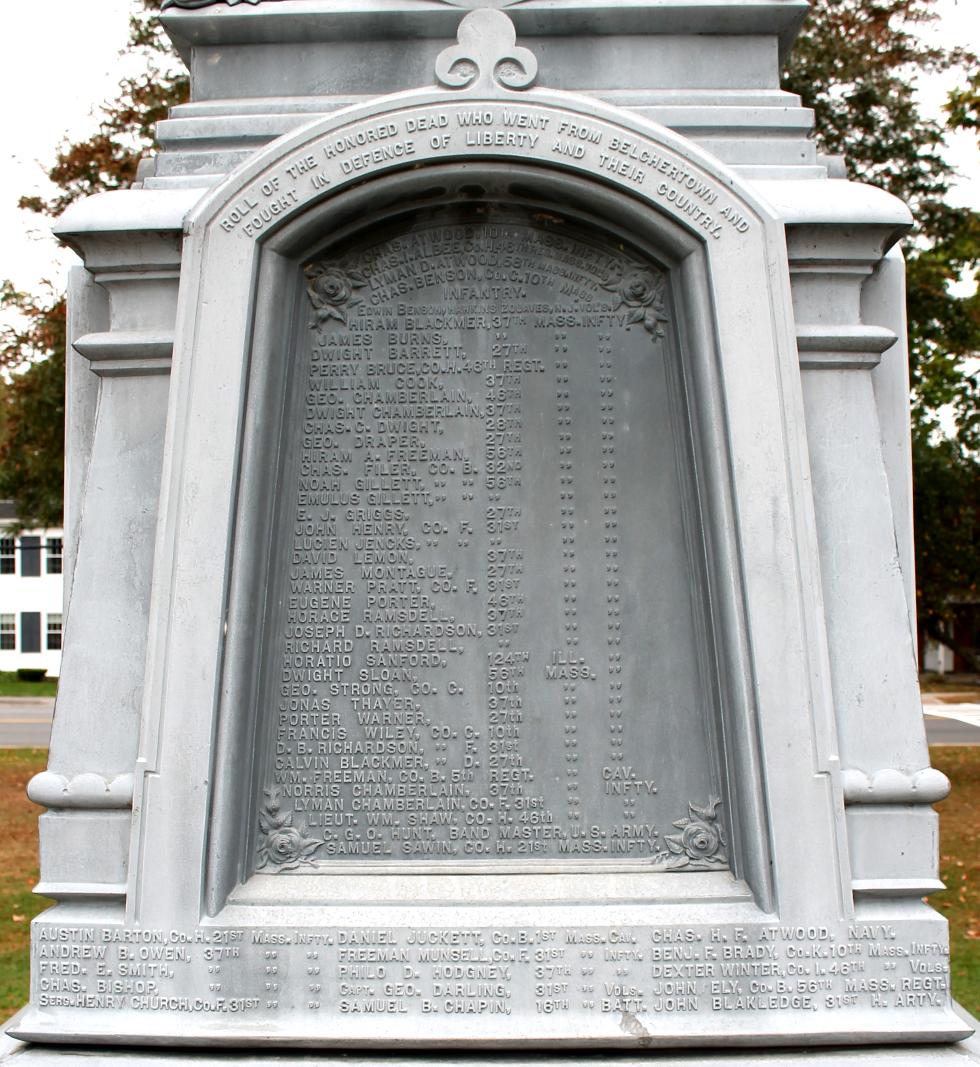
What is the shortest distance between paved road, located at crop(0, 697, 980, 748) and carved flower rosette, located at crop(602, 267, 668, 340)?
61.6ft

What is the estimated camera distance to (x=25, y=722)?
31156 millimetres

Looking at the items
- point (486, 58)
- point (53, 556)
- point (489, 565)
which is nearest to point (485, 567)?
point (489, 565)

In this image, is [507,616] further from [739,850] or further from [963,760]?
[963,760]

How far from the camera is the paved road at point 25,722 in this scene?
84.2ft

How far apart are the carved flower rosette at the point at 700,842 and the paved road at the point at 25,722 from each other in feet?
67.2

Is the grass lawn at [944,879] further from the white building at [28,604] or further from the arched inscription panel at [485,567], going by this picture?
the white building at [28,604]

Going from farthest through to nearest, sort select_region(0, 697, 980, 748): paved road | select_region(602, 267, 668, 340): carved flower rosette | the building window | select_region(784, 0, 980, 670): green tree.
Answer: the building window, select_region(0, 697, 980, 748): paved road, select_region(784, 0, 980, 670): green tree, select_region(602, 267, 668, 340): carved flower rosette

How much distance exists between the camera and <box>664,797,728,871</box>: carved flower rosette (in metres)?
5.20

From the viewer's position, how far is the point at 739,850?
5098mm

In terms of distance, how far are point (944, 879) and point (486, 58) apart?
9341 millimetres

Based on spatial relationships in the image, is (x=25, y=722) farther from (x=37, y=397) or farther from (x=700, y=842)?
(x=700, y=842)

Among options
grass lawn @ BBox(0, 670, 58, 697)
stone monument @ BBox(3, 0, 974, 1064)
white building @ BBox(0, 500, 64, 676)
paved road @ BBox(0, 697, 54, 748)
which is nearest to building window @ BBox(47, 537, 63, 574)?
white building @ BBox(0, 500, 64, 676)

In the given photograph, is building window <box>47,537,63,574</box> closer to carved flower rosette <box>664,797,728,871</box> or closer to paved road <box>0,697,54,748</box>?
paved road <box>0,697,54,748</box>

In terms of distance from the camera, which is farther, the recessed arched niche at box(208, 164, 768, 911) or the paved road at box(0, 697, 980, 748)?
the paved road at box(0, 697, 980, 748)
